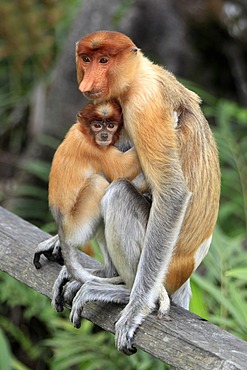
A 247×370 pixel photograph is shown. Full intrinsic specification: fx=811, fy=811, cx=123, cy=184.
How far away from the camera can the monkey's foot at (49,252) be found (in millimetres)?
3787

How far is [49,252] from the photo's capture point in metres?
3.81

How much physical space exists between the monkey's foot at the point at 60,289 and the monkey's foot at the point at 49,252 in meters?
0.18

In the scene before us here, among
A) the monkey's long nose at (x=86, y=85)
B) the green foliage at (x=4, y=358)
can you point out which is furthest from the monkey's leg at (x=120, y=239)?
the green foliage at (x=4, y=358)

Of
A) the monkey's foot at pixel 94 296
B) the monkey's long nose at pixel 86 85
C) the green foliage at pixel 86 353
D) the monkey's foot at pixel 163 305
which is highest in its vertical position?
the monkey's long nose at pixel 86 85

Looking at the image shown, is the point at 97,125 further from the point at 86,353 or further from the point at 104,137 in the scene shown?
the point at 86,353

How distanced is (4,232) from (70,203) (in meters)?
0.63

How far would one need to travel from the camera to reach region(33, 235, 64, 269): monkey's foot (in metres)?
3.79

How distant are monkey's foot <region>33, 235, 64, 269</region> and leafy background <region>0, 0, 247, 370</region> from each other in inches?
A: 30.1

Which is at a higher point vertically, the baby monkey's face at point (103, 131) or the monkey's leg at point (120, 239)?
the baby monkey's face at point (103, 131)

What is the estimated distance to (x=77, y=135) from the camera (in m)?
3.54

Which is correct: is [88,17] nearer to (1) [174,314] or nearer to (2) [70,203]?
(2) [70,203]

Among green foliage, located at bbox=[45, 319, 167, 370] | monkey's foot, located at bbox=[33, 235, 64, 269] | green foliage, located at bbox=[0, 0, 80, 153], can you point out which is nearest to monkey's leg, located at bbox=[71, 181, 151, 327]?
monkey's foot, located at bbox=[33, 235, 64, 269]

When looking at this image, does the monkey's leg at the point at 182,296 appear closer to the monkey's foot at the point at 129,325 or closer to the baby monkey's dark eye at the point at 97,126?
the monkey's foot at the point at 129,325

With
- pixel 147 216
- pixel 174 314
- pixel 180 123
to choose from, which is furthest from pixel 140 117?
pixel 174 314
